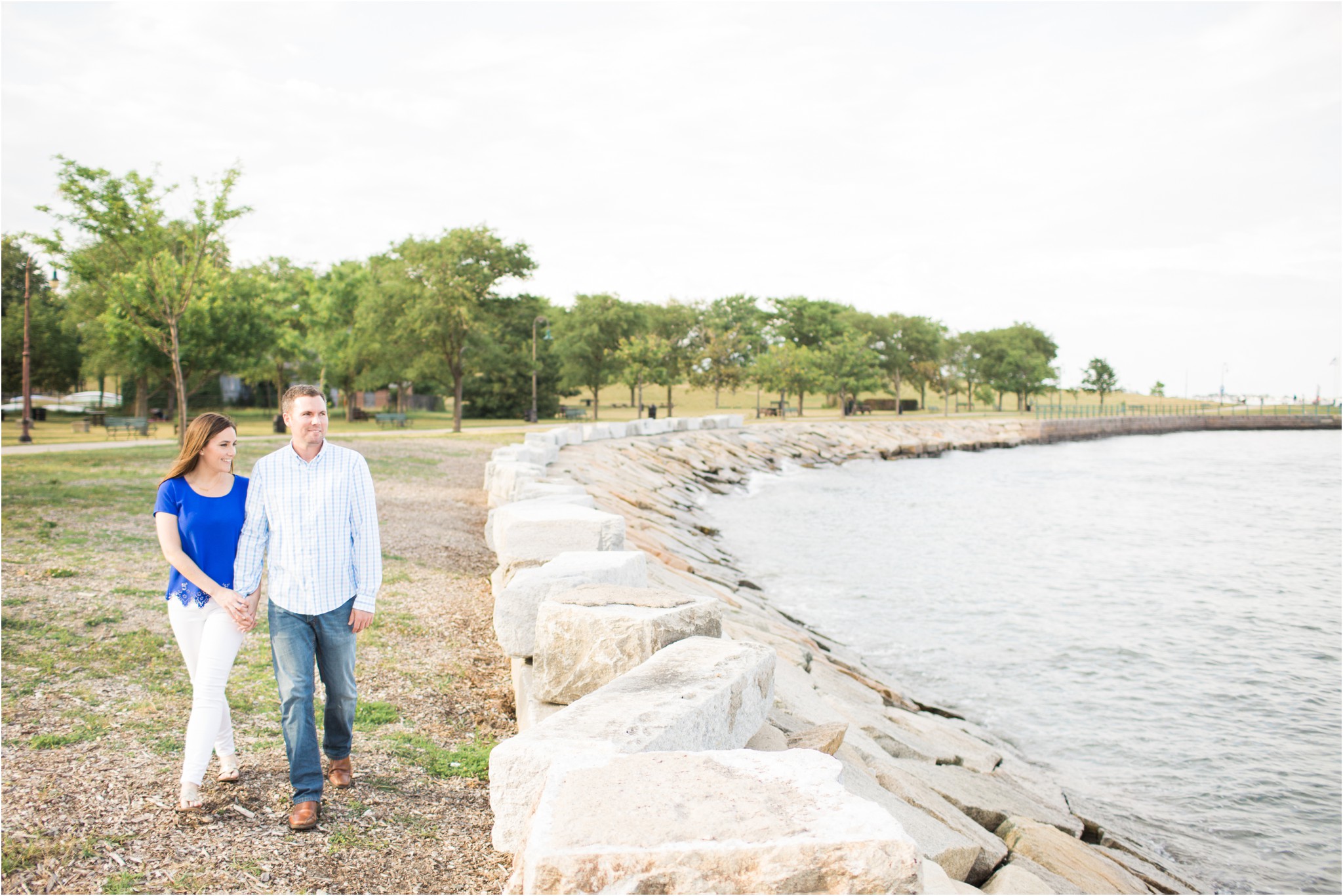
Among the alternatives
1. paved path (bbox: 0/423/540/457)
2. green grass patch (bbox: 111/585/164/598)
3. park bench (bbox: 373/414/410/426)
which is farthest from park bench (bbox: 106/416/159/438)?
green grass patch (bbox: 111/585/164/598)

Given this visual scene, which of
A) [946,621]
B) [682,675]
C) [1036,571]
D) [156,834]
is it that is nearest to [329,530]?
[156,834]

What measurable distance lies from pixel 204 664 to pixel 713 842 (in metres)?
2.95

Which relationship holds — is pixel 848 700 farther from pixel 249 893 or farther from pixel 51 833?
pixel 51 833

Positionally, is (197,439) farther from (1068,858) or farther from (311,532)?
(1068,858)

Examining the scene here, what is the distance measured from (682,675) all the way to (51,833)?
2781mm

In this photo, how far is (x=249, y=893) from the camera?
3.53 metres

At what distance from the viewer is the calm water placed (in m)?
6.99

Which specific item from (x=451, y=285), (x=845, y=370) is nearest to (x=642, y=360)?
(x=845, y=370)

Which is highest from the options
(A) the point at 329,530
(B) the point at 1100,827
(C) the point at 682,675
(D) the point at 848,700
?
(A) the point at 329,530

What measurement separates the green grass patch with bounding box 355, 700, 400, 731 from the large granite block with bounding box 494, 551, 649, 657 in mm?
787

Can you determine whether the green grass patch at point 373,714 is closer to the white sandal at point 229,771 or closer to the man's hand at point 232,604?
the white sandal at point 229,771

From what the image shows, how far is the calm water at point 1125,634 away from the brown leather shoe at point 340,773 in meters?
5.17

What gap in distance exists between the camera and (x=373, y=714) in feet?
18.0

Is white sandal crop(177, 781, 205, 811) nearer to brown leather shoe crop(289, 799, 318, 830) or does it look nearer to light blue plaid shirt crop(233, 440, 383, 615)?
brown leather shoe crop(289, 799, 318, 830)
